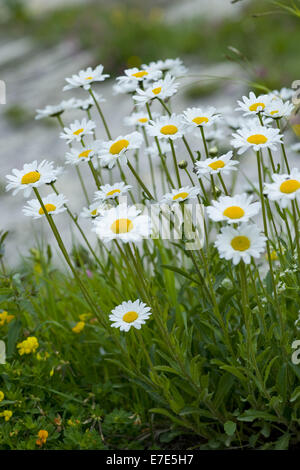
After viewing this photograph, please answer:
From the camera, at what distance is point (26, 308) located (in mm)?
1848

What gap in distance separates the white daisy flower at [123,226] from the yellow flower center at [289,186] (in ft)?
0.95

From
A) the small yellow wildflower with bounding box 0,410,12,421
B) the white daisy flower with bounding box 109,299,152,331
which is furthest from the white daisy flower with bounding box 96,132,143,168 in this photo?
the small yellow wildflower with bounding box 0,410,12,421

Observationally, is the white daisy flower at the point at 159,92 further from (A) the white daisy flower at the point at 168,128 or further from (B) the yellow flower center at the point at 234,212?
(B) the yellow flower center at the point at 234,212

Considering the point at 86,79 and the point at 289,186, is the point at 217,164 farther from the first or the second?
the point at 86,79

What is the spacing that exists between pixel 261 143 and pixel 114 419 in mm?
903

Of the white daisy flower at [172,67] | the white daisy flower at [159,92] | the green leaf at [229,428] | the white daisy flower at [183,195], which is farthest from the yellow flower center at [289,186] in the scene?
the white daisy flower at [172,67]

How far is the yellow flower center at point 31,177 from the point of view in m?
1.41

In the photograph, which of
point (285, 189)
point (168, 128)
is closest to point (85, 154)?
point (168, 128)

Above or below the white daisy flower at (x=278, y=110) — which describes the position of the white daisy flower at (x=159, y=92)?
above

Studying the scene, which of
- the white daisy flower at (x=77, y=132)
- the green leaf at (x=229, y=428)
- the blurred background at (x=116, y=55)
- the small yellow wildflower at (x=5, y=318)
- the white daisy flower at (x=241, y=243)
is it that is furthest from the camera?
the blurred background at (x=116, y=55)

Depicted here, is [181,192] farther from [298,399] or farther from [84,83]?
[298,399]

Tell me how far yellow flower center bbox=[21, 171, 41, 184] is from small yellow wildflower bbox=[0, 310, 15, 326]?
645 mm

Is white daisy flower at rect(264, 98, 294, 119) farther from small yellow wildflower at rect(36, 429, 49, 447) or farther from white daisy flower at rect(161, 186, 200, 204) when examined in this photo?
small yellow wildflower at rect(36, 429, 49, 447)

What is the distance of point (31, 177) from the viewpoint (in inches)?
55.9
